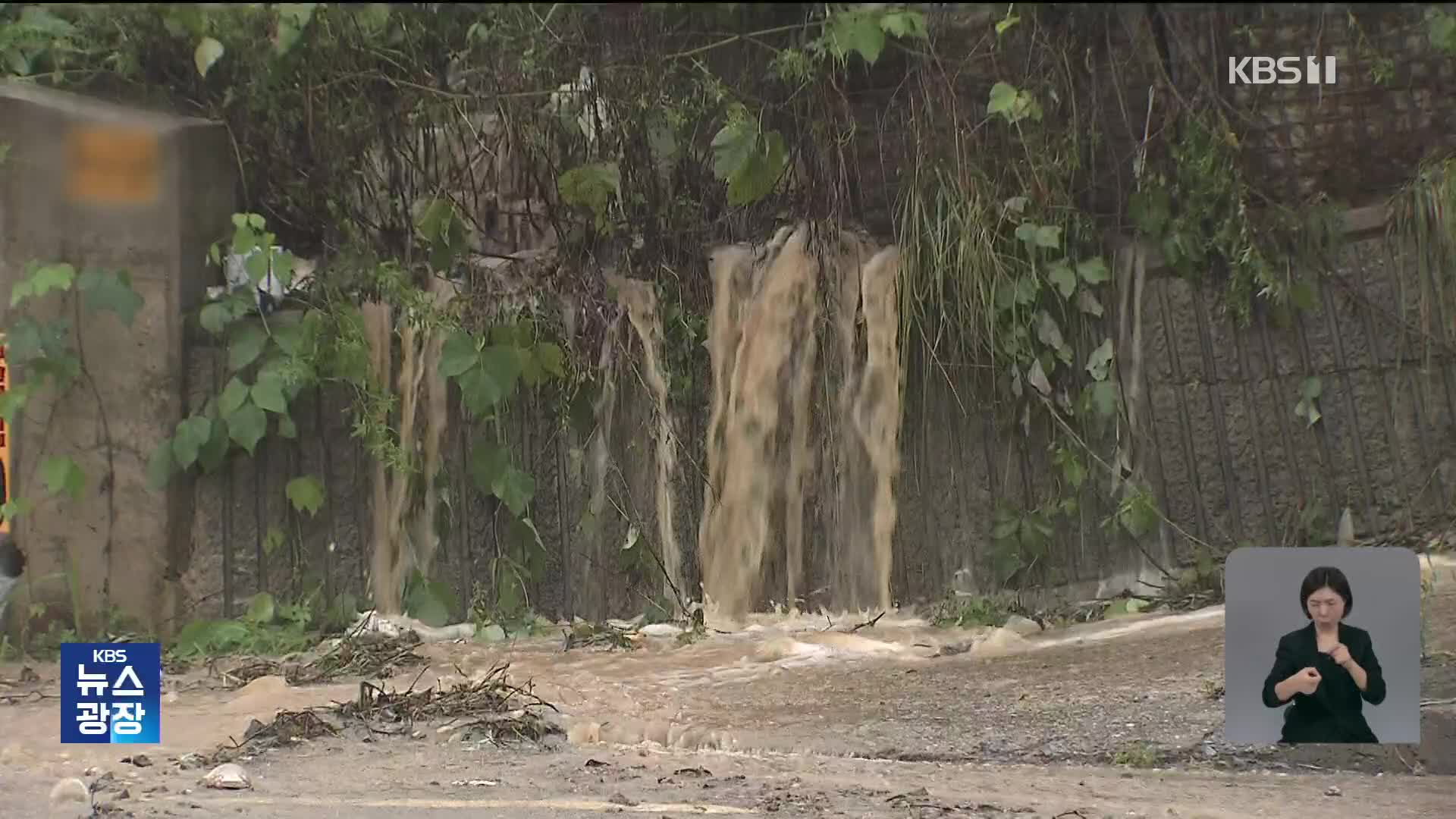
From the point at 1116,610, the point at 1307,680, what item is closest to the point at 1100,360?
the point at 1116,610

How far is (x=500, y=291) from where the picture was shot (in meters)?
2.41

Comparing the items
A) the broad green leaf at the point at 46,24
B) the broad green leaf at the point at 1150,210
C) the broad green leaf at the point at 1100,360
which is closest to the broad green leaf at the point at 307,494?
the broad green leaf at the point at 46,24

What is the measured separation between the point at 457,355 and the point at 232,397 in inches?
15.3

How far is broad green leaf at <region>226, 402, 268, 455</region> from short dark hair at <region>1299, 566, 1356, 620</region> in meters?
1.66

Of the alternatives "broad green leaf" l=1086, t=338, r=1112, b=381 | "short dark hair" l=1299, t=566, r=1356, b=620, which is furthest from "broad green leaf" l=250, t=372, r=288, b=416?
"short dark hair" l=1299, t=566, r=1356, b=620

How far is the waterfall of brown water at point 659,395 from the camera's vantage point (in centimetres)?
235

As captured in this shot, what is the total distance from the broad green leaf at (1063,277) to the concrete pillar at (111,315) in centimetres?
148

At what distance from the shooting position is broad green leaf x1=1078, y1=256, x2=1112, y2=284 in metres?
2.46

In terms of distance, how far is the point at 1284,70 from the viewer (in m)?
2.07

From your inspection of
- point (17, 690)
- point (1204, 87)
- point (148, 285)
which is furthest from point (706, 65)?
point (17, 690)

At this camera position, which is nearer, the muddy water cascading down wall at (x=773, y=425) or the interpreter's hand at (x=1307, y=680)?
the interpreter's hand at (x=1307, y=680)

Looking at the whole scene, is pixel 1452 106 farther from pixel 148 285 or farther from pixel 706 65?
pixel 148 285

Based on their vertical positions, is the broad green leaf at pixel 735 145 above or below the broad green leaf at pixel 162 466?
above

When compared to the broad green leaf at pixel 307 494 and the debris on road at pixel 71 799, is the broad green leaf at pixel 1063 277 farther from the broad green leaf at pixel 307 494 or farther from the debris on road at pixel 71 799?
the debris on road at pixel 71 799
